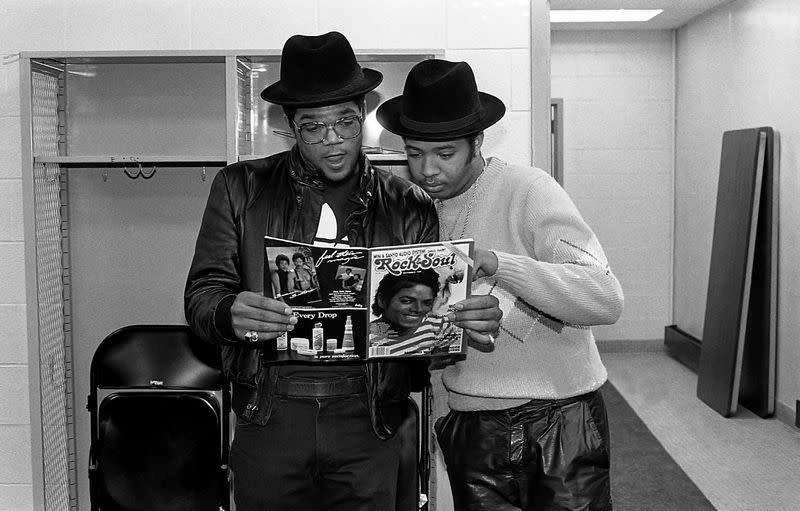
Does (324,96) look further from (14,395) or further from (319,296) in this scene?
(14,395)

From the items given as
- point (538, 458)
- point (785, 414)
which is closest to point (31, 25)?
point (538, 458)

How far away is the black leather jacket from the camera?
2.09 m

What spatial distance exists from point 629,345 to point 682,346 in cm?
65

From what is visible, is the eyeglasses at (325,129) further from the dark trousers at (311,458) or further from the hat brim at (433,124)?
the dark trousers at (311,458)

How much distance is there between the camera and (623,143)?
25.7 ft

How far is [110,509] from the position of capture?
2.99 metres

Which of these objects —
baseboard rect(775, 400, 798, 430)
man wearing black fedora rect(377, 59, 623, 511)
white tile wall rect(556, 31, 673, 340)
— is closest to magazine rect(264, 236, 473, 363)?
man wearing black fedora rect(377, 59, 623, 511)

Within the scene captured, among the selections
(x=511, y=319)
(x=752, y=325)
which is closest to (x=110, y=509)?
(x=511, y=319)

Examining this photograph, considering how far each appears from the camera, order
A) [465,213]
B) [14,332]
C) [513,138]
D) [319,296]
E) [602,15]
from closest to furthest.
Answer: [319,296] → [465,213] → [513,138] → [14,332] → [602,15]

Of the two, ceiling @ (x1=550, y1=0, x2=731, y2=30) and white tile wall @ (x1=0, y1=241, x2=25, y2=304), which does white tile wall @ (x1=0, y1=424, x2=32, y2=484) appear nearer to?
white tile wall @ (x1=0, y1=241, x2=25, y2=304)

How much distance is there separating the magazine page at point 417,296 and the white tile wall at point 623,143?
6.05 metres

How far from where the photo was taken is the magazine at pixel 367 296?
6.15 feet

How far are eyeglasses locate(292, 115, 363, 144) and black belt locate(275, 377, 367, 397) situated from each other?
545 mm

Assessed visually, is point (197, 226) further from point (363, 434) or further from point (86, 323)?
point (363, 434)
